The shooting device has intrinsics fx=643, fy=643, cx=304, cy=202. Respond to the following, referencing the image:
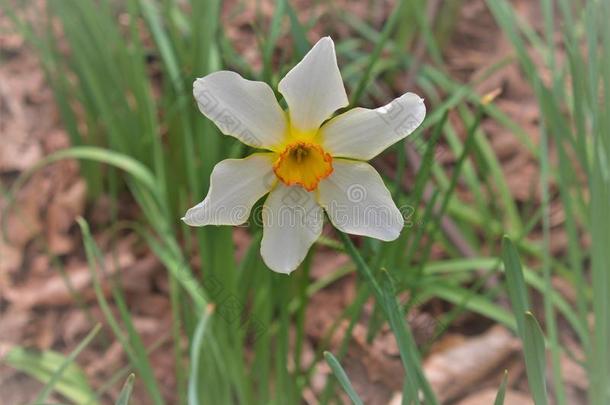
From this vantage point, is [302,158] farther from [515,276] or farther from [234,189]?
[515,276]

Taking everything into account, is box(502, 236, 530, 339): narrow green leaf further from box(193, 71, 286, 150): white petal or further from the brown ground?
the brown ground

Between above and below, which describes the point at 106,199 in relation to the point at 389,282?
below

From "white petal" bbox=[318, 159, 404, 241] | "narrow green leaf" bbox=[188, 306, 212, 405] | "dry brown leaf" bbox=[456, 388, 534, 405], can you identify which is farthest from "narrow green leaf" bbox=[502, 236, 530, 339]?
"dry brown leaf" bbox=[456, 388, 534, 405]

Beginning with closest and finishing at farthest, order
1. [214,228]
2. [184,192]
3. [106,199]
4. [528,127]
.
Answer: [214,228] < [184,192] < [106,199] < [528,127]

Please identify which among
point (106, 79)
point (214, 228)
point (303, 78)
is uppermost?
point (303, 78)

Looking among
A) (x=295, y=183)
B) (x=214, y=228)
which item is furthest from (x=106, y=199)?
(x=295, y=183)

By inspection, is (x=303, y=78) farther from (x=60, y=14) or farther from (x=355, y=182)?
(x=60, y=14)

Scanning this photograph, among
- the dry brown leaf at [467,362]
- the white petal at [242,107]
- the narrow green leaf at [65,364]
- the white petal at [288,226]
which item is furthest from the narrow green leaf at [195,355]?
the dry brown leaf at [467,362]

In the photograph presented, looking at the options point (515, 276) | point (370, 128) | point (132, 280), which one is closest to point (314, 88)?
point (370, 128)
